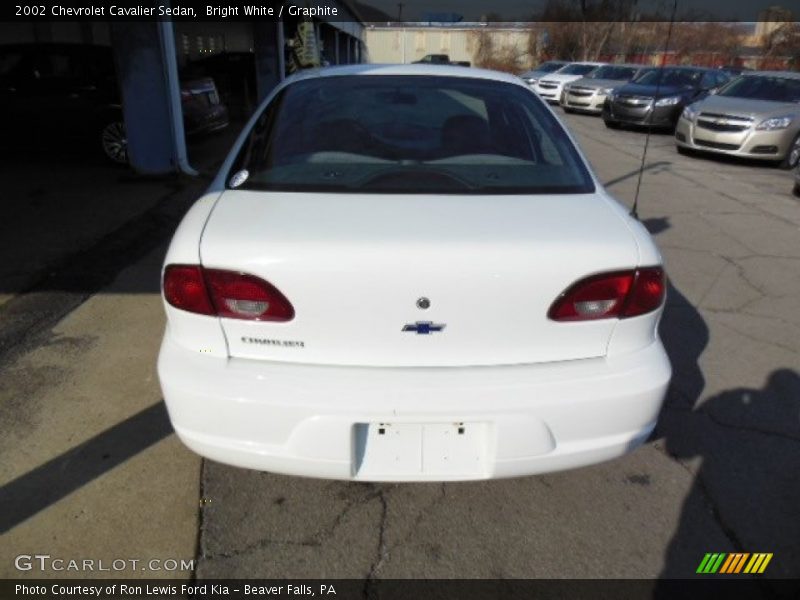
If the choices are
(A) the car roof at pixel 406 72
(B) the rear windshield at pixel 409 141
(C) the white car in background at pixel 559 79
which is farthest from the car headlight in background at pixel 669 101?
(B) the rear windshield at pixel 409 141

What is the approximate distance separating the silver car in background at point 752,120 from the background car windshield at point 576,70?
10.9 meters

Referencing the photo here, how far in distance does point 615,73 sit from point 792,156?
399 inches

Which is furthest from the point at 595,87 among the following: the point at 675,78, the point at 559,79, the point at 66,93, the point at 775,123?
the point at 66,93

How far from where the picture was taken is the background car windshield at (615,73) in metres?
18.9

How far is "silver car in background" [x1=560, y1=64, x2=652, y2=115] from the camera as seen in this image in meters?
18.0

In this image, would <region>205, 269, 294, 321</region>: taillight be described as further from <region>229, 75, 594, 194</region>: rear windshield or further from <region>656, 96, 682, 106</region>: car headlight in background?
<region>656, 96, 682, 106</region>: car headlight in background

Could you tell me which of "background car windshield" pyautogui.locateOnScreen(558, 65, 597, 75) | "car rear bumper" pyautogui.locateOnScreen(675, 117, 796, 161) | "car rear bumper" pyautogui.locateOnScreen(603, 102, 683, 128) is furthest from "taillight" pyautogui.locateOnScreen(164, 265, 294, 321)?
"background car windshield" pyautogui.locateOnScreen(558, 65, 597, 75)

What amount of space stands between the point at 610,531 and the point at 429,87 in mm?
2049

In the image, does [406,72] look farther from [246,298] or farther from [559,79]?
[559,79]

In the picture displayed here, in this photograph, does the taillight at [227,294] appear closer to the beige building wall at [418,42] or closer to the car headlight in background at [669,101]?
the car headlight in background at [669,101]

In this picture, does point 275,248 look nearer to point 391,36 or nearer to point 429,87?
point 429,87

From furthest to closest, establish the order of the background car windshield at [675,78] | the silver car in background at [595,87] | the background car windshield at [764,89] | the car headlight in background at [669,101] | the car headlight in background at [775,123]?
the silver car in background at [595,87] → the background car windshield at [675,78] → the car headlight in background at [669,101] → the background car windshield at [764,89] → the car headlight in background at [775,123]

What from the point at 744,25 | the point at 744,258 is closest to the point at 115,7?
the point at 744,258

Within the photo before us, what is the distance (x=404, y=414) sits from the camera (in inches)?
70.6
